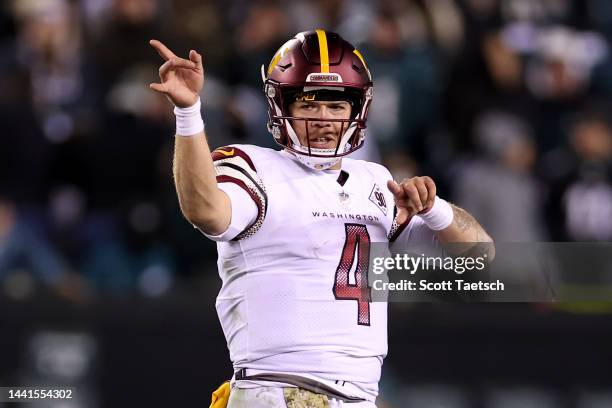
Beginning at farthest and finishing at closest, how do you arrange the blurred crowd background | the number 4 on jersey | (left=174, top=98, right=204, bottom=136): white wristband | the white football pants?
the blurred crowd background < the number 4 on jersey < the white football pants < (left=174, top=98, right=204, bottom=136): white wristband

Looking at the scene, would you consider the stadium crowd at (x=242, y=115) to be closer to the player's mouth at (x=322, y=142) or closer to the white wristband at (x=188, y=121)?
the player's mouth at (x=322, y=142)

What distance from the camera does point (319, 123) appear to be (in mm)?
5371

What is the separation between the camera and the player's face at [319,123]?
536 centimetres

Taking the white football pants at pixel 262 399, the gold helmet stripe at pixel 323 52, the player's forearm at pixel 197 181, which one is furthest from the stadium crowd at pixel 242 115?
the player's forearm at pixel 197 181

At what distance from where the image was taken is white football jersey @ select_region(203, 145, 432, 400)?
505 centimetres

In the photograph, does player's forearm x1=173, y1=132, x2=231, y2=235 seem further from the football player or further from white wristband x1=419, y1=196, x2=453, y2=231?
white wristband x1=419, y1=196, x2=453, y2=231

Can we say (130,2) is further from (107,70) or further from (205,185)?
(205,185)

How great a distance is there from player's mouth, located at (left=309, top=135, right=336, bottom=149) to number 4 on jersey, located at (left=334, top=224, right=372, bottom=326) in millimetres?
338

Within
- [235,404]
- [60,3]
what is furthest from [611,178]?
[235,404]

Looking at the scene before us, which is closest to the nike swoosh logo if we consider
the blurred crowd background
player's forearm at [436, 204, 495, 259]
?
player's forearm at [436, 204, 495, 259]

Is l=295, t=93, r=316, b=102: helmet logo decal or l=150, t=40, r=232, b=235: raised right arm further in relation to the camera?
l=295, t=93, r=316, b=102: helmet logo decal

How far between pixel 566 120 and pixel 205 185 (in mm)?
6526

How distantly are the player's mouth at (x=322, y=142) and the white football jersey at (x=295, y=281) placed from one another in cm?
14

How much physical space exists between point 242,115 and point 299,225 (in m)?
5.07
